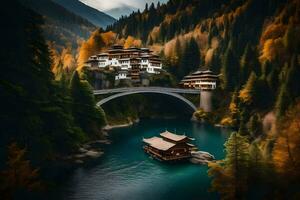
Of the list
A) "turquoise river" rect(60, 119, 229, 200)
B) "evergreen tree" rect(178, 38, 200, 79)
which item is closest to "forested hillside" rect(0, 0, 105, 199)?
"turquoise river" rect(60, 119, 229, 200)

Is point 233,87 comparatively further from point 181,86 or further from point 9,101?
point 9,101

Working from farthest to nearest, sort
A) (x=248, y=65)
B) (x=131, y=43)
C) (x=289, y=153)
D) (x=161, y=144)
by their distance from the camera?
(x=131, y=43)
(x=248, y=65)
(x=161, y=144)
(x=289, y=153)

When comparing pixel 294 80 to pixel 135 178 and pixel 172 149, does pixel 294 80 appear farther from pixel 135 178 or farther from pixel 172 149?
pixel 135 178

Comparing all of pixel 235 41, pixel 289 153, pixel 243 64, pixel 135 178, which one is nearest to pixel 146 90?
pixel 243 64

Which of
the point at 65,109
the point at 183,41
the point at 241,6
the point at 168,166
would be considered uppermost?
the point at 241,6

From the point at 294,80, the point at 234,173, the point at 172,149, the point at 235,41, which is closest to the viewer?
the point at 234,173

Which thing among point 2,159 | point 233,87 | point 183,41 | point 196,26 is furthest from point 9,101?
point 196,26

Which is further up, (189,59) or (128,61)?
(189,59)

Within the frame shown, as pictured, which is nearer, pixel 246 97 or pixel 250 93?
pixel 250 93

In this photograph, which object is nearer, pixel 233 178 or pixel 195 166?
pixel 233 178
